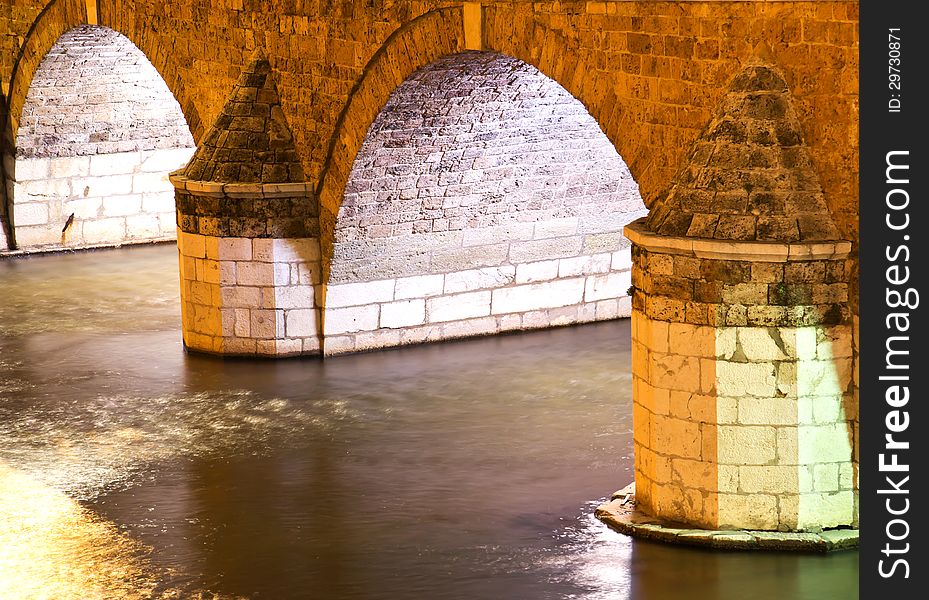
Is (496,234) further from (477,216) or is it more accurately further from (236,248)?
(236,248)

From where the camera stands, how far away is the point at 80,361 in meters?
12.4

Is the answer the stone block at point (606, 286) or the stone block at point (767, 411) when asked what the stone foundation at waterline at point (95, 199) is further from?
the stone block at point (767, 411)

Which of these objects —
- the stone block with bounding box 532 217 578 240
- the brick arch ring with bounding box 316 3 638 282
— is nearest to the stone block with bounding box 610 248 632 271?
the stone block with bounding box 532 217 578 240

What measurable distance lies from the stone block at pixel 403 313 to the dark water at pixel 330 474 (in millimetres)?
293

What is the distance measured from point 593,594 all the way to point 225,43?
22.3 ft

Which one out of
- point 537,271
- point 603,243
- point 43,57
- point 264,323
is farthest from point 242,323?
point 43,57

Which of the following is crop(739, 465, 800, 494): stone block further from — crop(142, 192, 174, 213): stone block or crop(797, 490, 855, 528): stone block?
crop(142, 192, 174, 213): stone block

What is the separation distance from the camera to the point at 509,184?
41.0ft

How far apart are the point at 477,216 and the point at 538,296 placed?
3.25 ft

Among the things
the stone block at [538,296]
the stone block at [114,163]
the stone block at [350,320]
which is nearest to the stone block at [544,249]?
the stone block at [538,296]

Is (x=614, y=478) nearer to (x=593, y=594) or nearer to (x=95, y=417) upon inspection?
(x=593, y=594)

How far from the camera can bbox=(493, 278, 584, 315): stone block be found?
12992 millimetres

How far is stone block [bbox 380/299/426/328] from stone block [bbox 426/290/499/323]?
7 centimetres

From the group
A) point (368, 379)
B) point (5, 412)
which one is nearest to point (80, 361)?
point (5, 412)
